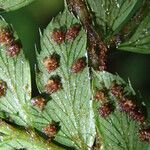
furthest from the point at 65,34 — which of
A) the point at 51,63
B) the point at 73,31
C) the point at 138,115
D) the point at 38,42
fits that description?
the point at 38,42

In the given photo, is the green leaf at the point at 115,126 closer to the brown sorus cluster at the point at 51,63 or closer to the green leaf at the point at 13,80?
the brown sorus cluster at the point at 51,63

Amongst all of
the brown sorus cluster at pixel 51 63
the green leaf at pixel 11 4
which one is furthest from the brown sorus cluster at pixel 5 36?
the brown sorus cluster at pixel 51 63

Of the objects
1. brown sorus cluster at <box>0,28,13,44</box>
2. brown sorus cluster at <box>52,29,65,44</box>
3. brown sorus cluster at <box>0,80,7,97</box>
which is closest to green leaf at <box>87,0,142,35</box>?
brown sorus cluster at <box>52,29,65,44</box>

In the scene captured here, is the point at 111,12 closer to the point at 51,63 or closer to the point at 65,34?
the point at 65,34

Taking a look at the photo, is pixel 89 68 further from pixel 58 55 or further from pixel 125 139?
pixel 125 139

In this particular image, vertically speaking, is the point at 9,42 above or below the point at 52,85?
above

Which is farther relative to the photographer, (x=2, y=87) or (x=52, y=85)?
(x=2, y=87)
